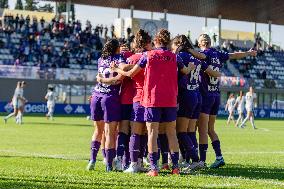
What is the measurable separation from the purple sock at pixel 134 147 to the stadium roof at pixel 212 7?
1779 inches

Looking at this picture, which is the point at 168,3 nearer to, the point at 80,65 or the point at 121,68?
the point at 80,65

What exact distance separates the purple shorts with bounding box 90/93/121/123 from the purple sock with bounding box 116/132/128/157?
1.40ft

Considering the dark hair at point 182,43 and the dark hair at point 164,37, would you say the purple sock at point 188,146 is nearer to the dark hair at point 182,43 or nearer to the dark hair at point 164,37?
the dark hair at point 182,43

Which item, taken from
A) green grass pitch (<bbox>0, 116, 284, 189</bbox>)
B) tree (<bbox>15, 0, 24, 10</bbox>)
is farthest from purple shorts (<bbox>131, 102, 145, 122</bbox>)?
tree (<bbox>15, 0, 24, 10</bbox>)

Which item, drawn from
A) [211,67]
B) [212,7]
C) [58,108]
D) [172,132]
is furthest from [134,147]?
[212,7]

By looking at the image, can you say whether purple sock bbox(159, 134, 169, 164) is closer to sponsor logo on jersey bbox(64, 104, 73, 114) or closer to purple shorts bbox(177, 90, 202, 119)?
purple shorts bbox(177, 90, 202, 119)

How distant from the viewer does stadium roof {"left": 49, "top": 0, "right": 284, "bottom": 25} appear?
2311 inches

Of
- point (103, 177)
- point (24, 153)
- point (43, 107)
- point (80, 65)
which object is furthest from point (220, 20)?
point (103, 177)

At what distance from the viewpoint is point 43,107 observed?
4766 centimetres

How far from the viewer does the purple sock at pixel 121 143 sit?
40.6 feet

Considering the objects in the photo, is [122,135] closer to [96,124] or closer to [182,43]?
[96,124]

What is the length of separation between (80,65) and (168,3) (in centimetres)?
1025

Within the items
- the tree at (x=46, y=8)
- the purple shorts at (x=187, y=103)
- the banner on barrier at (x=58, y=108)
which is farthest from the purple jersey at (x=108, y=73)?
the tree at (x=46, y=8)

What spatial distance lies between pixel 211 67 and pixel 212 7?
48.9m
